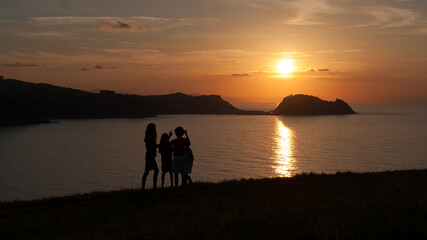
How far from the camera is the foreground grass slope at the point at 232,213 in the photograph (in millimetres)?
8586

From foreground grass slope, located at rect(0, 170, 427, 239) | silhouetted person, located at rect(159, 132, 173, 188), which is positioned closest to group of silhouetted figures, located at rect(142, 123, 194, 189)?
silhouetted person, located at rect(159, 132, 173, 188)

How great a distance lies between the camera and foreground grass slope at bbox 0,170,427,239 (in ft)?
28.2

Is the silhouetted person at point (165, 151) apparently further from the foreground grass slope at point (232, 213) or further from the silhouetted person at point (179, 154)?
the foreground grass slope at point (232, 213)

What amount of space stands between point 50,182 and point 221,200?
166 feet

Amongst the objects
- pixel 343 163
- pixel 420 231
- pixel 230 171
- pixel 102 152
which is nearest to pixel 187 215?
pixel 420 231

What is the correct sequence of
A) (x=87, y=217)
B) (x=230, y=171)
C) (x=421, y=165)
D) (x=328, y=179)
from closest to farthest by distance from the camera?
1. (x=87, y=217)
2. (x=328, y=179)
3. (x=230, y=171)
4. (x=421, y=165)

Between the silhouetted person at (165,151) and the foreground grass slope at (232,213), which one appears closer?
the foreground grass slope at (232,213)

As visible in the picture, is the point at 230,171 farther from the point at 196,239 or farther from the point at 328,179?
the point at 196,239

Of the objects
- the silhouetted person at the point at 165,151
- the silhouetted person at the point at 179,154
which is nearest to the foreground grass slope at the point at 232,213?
the silhouetted person at the point at 179,154

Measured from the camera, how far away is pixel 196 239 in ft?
27.9

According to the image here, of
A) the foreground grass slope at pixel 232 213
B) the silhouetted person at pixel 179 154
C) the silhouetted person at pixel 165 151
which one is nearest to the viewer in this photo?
the foreground grass slope at pixel 232 213

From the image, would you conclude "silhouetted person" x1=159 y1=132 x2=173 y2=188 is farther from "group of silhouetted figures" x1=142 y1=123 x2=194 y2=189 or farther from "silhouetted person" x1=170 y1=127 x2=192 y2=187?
"silhouetted person" x1=170 y1=127 x2=192 y2=187

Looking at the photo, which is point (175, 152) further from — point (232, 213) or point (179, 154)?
point (232, 213)

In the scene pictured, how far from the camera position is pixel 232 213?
36.4ft
